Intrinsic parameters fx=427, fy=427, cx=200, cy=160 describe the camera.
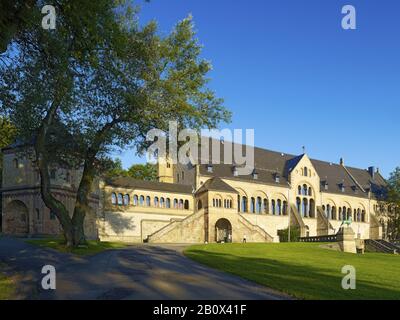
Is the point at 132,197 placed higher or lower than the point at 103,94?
lower

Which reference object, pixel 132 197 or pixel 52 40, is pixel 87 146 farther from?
pixel 132 197

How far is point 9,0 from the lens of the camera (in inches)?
522

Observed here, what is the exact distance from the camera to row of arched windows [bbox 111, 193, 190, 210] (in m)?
59.4

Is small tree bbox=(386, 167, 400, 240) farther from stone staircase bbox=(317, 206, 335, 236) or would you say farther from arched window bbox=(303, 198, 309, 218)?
arched window bbox=(303, 198, 309, 218)

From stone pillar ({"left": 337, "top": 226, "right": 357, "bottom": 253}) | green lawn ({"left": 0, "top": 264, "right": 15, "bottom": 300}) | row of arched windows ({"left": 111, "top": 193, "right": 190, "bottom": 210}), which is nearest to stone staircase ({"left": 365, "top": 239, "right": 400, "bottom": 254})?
stone pillar ({"left": 337, "top": 226, "right": 357, "bottom": 253})

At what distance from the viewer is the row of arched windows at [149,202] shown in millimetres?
59438

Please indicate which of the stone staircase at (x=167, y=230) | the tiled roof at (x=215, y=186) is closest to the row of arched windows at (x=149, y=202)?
the tiled roof at (x=215, y=186)

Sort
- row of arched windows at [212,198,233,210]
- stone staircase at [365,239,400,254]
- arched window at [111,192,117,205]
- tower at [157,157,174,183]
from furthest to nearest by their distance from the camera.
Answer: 1. tower at [157,157,174,183]
2. stone staircase at [365,239,400,254]
3. row of arched windows at [212,198,233,210]
4. arched window at [111,192,117,205]

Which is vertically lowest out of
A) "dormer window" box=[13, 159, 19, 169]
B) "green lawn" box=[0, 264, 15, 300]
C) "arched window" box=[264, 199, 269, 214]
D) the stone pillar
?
the stone pillar

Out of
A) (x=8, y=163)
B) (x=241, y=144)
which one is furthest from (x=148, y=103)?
(x=241, y=144)

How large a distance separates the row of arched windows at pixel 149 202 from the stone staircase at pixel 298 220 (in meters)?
20.3

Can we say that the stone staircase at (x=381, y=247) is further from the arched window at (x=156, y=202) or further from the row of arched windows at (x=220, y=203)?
the arched window at (x=156, y=202)

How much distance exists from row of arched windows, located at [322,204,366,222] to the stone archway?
53774 millimetres
